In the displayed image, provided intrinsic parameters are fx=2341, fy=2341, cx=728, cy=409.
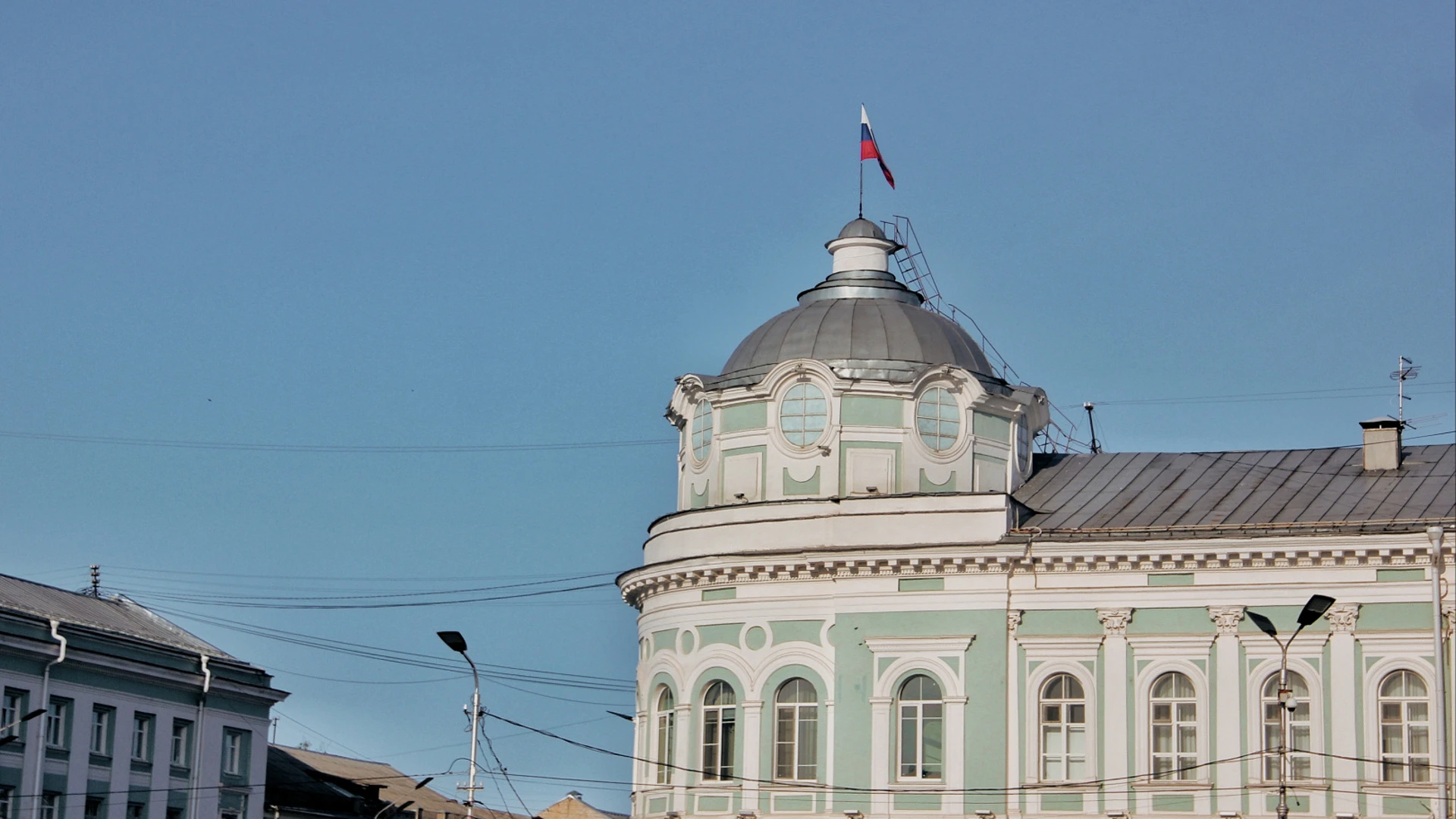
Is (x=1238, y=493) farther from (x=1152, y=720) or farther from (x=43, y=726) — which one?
(x=43, y=726)

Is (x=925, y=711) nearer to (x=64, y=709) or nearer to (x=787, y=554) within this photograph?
(x=787, y=554)

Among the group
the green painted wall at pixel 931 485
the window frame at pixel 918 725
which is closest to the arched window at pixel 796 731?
the window frame at pixel 918 725

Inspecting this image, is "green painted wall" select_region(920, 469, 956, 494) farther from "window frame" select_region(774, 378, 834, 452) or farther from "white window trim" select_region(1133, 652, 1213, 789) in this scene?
"white window trim" select_region(1133, 652, 1213, 789)

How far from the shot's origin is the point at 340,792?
76250mm

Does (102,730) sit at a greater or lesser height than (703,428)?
lesser

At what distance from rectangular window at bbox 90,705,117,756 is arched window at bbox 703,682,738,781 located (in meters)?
17.3

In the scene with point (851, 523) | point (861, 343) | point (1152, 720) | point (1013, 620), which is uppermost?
point (861, 343)

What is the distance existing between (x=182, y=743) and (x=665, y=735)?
16.8 meters

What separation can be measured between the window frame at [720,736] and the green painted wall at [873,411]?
21.8 feet

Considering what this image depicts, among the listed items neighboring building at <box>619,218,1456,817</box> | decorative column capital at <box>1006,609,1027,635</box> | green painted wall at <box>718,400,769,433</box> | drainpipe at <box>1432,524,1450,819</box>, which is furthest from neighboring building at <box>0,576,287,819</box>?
drainpipe at <box>1432,524,1450,819</box>

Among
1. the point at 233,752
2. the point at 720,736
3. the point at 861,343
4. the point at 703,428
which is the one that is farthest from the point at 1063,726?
the point at 233,752

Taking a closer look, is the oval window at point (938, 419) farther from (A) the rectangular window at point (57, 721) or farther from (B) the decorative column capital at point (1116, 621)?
(A) the rectangular window at point (57, 721)

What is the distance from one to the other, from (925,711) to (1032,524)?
4854 mm

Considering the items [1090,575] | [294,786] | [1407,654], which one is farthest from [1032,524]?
[294,786]
